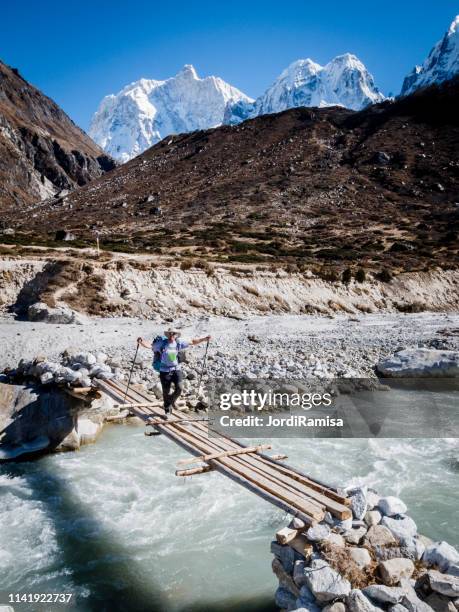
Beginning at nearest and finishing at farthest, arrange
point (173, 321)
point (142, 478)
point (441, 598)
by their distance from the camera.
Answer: point (441, 598), point (142, 478), point (173, 321)

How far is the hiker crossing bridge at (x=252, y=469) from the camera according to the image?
240 inches

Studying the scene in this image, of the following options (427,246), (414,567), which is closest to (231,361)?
(414,567)

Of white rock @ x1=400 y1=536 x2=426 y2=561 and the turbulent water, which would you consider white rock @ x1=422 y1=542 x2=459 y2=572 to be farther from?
the turbulent water

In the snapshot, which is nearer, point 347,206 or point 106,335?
point 106,335

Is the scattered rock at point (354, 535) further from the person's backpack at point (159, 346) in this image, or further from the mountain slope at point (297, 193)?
the mountain slope at point (297, 193)

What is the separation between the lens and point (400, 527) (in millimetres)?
5707

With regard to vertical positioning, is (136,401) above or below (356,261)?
below

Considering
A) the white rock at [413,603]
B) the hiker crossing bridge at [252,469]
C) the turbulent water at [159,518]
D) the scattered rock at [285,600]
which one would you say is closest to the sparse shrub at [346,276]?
the turbulent water at [159,518]

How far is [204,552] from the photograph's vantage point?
327 inches

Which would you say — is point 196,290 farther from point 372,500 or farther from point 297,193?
point 297,193

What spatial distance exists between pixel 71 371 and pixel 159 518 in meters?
5.03

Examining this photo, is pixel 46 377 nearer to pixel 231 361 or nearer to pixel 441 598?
pixel 231 361

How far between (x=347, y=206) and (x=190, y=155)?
46.6m

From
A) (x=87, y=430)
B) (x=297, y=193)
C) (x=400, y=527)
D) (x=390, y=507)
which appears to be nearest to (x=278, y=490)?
(x=390, y=507)
